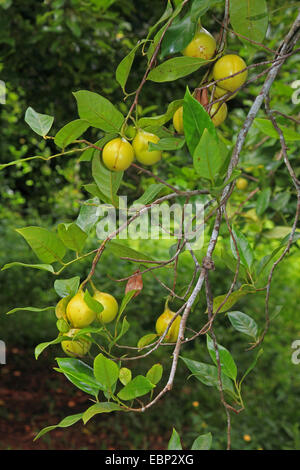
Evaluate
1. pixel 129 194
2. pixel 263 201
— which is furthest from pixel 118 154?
pixel 129 194

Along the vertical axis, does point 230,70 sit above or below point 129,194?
above

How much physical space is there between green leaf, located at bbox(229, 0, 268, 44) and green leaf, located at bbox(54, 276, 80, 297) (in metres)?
0.41

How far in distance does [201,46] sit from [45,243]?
33 cm

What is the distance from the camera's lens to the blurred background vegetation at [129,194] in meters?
1.69

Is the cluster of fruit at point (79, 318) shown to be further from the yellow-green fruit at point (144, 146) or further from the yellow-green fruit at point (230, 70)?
the yellow-green fruit at point (230, 70)

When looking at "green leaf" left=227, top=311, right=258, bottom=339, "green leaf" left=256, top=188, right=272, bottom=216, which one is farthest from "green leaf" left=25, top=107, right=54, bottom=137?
"green leaf" left=256, top=188, right=272, bottom=216

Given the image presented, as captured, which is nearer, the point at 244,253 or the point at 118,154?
the point at 118,154

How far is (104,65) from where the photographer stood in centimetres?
207

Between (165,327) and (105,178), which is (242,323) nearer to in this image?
(165,327)

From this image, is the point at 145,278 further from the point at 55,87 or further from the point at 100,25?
the point at 100,25

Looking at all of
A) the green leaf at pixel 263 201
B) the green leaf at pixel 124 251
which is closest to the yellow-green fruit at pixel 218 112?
the green leaf at pixel 124 251

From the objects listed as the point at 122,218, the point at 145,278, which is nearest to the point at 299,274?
the point at 145,278

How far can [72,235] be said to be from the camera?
2.07 feet
